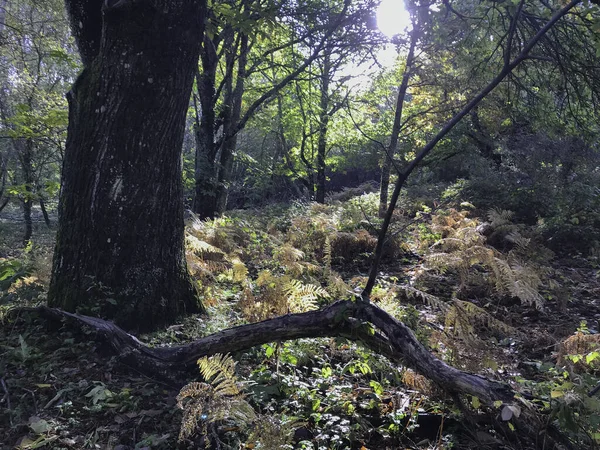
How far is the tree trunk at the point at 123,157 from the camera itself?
3.25m

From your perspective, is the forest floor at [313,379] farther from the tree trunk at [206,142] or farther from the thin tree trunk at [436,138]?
the tree trunk at [206,142]

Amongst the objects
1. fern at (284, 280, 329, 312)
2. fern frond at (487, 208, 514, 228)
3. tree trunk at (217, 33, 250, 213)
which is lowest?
fern at (284, 280, 329, 312)

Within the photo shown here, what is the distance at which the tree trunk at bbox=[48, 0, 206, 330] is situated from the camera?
3250mm

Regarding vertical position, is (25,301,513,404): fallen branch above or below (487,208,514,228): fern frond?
below

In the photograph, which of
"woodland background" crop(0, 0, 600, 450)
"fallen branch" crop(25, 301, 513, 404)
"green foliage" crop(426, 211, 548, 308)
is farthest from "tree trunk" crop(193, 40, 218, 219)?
"fallen branch" crop(25, 301, 513, 404)

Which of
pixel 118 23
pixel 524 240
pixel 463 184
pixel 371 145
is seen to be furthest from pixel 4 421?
pixel 371 145

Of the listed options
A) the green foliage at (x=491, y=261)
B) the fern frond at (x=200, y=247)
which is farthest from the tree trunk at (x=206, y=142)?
the green foliage at (x=491, y=261)

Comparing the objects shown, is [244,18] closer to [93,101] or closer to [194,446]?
[93,101]

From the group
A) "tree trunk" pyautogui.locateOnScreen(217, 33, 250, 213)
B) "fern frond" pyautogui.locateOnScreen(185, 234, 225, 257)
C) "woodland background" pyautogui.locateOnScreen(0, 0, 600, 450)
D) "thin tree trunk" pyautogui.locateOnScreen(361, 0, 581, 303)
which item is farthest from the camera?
"tree trunk" pyautogui.locateOnScreen(217, 33, 250, 213)

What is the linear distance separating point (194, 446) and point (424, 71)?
36.1ft

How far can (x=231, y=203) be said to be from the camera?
76.7ft

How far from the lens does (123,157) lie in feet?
10.8

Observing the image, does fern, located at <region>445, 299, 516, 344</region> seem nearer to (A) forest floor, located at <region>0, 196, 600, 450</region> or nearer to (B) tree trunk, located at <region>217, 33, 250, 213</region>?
(A) forest floor, located at <region>0, 196, 600, 450</region>

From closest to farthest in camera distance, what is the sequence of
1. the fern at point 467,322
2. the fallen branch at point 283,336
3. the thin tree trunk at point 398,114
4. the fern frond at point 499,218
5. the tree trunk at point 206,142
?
the fallen branch at point 283,336 < the fern at point 467,322 < the fern frond at point 499,218 < the tree trunk at point 206,142 < the thin tree trunk at point 398,114
